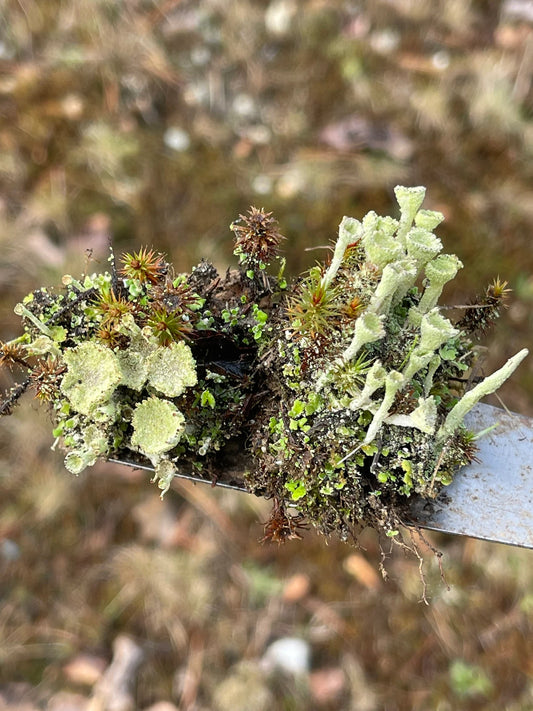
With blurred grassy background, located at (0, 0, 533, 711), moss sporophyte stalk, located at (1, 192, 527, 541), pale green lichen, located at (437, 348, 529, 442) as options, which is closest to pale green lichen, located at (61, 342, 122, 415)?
moss sporophyte stalk, located at (1, 192, 527, 541)

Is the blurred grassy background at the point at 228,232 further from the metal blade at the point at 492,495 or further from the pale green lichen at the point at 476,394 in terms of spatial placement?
the pale green lichen at the point at 476,394

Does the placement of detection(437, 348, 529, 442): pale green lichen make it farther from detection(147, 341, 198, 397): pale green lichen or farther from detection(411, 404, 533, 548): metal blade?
detection(147, 341, 198, 397): pale green lichen

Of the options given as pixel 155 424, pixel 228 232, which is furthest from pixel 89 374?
pixel 228 232

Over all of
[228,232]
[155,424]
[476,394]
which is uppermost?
[228,232]

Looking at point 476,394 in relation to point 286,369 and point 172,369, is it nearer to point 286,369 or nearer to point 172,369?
point 286,369

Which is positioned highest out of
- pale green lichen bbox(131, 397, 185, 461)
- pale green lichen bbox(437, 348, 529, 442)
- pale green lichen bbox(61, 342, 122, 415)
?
pale green lichen bbox(437, 348, 529, 442)

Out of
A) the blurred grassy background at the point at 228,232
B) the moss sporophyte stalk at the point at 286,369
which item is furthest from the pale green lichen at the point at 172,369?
the blurred grassy background at the point at 228,232
